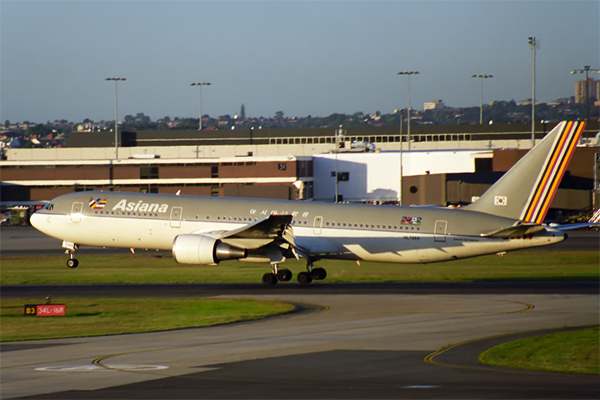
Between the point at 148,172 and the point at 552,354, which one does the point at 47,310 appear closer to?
the point at 552,354

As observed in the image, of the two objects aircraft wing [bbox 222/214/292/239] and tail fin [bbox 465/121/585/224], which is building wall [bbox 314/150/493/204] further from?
aircraft wing [bbox 222/214/292/239]

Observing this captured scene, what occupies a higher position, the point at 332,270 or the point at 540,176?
the point at 540,176

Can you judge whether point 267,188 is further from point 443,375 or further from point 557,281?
point 443,375

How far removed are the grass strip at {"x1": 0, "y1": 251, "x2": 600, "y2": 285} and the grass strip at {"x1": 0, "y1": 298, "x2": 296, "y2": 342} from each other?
7.34 m

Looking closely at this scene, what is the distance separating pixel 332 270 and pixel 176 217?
9.36 m

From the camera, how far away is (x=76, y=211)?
39.9 metres

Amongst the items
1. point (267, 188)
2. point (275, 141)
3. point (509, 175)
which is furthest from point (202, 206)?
point (275, 141)

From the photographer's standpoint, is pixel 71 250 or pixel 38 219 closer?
pixel 38 219

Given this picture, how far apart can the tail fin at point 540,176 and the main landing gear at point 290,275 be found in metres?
9.90

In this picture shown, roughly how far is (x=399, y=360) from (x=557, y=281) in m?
20.4

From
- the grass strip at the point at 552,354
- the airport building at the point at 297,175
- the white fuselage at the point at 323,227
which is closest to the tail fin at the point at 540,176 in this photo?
the white fuselage at the point at 323,227

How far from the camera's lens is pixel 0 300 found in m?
31.1

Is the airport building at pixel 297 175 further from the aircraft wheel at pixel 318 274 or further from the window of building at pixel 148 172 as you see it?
the aircraft wheel at pixel 318 274

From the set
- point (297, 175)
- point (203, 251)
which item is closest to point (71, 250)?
point (203, 251)
